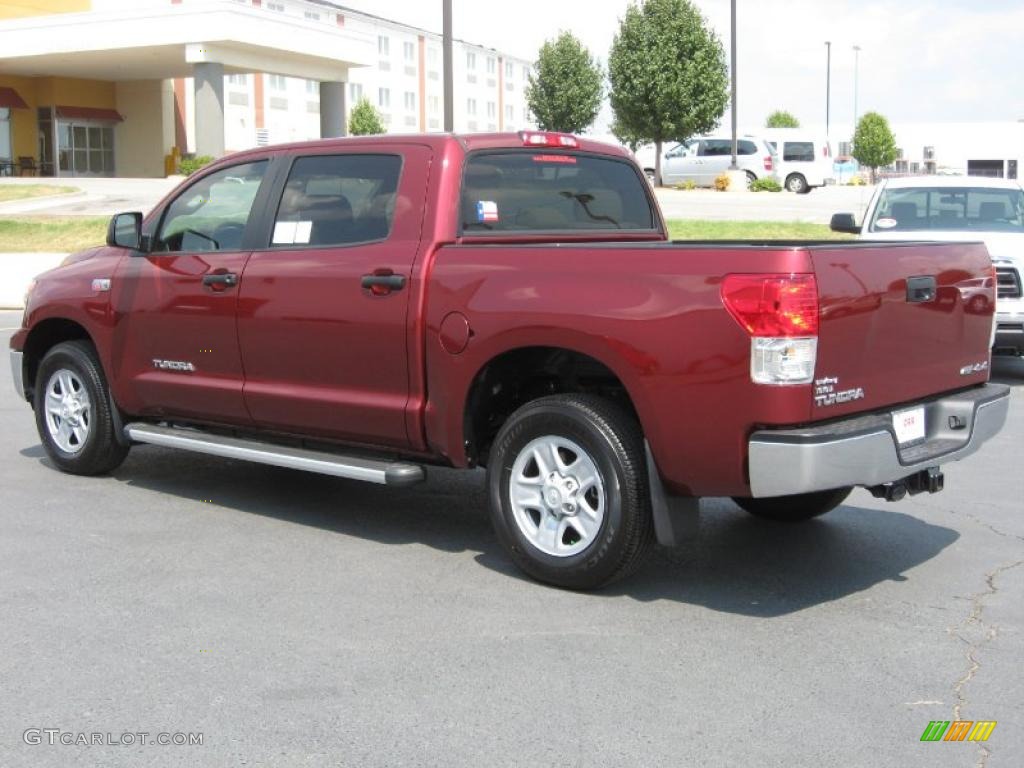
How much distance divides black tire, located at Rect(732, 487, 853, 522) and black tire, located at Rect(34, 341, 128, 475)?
369 cm

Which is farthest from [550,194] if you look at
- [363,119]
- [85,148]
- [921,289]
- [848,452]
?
[363,119]

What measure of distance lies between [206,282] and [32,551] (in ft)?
5.31

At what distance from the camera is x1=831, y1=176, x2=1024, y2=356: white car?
38.6 feet

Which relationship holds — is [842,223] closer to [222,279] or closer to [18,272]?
[222,279]

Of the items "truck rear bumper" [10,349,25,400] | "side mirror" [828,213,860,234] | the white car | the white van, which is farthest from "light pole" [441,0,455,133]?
the white van

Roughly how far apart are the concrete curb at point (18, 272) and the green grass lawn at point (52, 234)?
2869 millimetres

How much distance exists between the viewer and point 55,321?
7.90 metres

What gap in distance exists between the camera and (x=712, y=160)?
44406 millimetres

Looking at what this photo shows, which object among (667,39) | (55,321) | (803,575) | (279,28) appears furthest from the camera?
(667,39)

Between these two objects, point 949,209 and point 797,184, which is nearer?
point 949,209

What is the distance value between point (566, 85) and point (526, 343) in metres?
59.7

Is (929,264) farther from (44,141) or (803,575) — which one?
(44,141)

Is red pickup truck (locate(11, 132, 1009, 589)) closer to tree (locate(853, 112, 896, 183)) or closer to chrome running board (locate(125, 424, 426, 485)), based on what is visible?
chrome running board (locate(125, 424, 426, 485))

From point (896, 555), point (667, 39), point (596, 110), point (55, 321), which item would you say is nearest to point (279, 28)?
point (667, 39)
